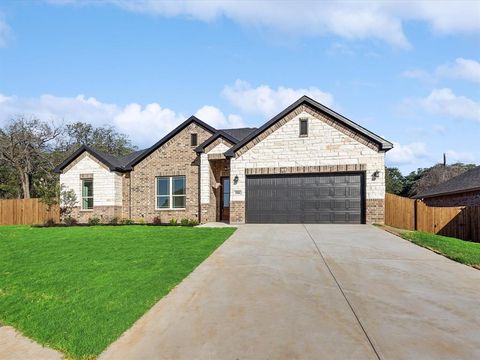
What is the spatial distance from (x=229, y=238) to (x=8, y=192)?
140ft

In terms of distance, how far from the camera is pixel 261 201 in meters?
17.3

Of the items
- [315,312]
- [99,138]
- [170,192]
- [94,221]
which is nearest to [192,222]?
[170,192]

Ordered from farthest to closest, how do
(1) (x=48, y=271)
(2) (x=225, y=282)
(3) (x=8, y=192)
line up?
(3) (x=8, y=192)
(1) (x=48, y=271)
(2) (x=225, y=282)

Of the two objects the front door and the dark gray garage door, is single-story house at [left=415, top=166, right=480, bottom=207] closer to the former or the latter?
the dark gray garage door

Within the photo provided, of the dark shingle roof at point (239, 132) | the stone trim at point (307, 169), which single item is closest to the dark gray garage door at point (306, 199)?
the stone trim at point (307, 169)

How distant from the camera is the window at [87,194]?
861 inches

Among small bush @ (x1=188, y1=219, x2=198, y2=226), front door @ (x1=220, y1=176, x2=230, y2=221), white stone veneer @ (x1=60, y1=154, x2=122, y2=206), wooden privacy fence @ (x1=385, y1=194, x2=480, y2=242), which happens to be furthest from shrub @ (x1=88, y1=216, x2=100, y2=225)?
wooden privacy fence @ (x1=385, y1=194, x2=480, y2=242)

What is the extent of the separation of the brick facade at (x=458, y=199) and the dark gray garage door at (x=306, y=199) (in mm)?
10531

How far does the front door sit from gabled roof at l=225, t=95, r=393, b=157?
131 inches

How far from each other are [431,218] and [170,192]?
14684mm

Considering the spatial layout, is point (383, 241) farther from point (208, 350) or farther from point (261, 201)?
point (208, 350)

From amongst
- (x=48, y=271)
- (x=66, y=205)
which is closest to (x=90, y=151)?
(x=66, y=205)

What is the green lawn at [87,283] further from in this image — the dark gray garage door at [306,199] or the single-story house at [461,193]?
the single-story house at [461,193]

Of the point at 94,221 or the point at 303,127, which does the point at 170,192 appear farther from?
the point at 303,127
